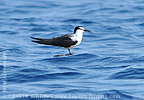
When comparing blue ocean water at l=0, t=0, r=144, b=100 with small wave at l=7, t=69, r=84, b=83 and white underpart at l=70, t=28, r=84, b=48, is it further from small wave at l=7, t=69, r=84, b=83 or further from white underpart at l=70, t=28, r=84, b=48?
white underpart at l=70, t=28, r=84, b=48

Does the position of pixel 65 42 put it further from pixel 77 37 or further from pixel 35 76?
pixel 35 76

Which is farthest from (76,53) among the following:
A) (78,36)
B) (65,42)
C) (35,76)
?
(35,76)

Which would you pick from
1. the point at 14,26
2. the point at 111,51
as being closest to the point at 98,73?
the point at 111,51

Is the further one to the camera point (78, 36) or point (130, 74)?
point (78, 36)

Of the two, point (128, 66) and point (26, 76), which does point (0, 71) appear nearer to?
point (26, 76)

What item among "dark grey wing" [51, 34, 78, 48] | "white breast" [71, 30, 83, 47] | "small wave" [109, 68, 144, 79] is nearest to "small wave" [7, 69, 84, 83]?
"small wave" [109, 68, 144, 79]

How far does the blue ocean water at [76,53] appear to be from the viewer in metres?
11.4

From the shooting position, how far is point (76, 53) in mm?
16109

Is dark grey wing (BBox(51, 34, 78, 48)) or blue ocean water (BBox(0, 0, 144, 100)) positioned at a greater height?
dark grey wing (BBox(51, 34, 78, 48))

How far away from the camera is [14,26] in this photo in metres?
23.3

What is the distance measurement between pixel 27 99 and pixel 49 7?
19106mm

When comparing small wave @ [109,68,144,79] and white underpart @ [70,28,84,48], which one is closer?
small wave @ [109,68,144,79]

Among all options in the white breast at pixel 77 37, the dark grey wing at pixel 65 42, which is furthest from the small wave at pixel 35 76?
the white breast at pixel 77 37

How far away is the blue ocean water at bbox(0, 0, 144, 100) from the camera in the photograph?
11.4 metres
